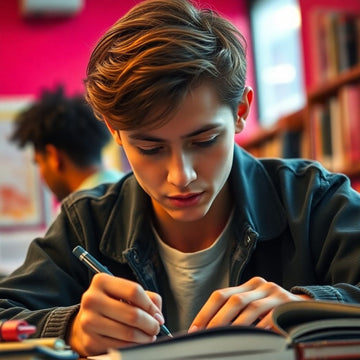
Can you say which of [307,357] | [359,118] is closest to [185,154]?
[307,357]

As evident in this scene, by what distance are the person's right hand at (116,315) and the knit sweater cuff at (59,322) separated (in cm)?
6

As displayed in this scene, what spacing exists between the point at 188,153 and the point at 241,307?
310 millimetres

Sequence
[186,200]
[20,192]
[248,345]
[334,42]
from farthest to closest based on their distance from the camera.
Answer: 1. [20,192]
2. [334,42]
3. [186,200]
4. [248,345]

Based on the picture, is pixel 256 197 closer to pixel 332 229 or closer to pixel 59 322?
pixel 332 229

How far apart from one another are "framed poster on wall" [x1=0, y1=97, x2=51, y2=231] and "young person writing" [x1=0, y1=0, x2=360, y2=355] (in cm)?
363

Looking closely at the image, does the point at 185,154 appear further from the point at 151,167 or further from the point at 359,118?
the point at 359,118

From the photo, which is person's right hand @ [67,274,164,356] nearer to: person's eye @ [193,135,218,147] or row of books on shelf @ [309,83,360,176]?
person's eye @ [193,135,218,147]

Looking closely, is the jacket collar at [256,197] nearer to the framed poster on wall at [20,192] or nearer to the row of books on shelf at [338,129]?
the row of books on shelf at [338,129]

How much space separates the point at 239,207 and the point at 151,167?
8.9 inches

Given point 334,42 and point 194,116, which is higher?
point 334,42

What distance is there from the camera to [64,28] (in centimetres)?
543

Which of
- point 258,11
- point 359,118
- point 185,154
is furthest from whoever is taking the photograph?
point 258,11

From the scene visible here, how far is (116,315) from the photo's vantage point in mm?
1055

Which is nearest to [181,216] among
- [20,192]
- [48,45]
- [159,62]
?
[159,62]
